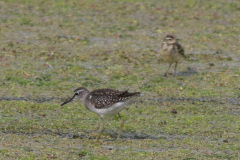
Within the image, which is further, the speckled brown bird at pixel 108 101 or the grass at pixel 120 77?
the speckled brown bird at pixel 108 101

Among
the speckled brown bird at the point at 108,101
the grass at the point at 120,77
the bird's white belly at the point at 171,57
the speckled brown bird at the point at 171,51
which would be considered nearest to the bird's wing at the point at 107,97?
the speckled brown bird at the point at 108,101

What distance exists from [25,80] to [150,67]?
4.14 m

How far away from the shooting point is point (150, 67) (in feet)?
54.6

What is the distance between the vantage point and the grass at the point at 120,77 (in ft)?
34.7

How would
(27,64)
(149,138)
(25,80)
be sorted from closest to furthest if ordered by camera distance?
1. (149,138)
2. (25,80)
3. (27,64)

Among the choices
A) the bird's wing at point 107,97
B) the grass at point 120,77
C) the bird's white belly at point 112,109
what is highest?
the bird's wing at point 107,97

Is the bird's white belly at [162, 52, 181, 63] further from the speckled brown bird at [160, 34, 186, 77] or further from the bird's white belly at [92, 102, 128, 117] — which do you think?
the bird's white belly at [92, 102, 128, 117]

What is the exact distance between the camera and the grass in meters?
10.6

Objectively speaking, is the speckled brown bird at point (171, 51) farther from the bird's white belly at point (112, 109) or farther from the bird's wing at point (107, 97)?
the bird's white belly at point (112, 109)

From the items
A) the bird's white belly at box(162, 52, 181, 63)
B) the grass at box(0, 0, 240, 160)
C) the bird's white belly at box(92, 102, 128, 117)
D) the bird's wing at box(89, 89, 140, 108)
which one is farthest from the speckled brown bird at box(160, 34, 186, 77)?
the bird's white belly at box(92, 102, 128, 117)

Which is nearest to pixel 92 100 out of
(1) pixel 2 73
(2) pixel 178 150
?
(2) pixel 178 150

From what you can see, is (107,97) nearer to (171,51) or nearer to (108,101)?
(108,101)

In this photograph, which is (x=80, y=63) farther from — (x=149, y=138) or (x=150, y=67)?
(x=149, y=138)

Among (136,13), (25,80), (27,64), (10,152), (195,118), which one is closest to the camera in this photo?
(10,152)
